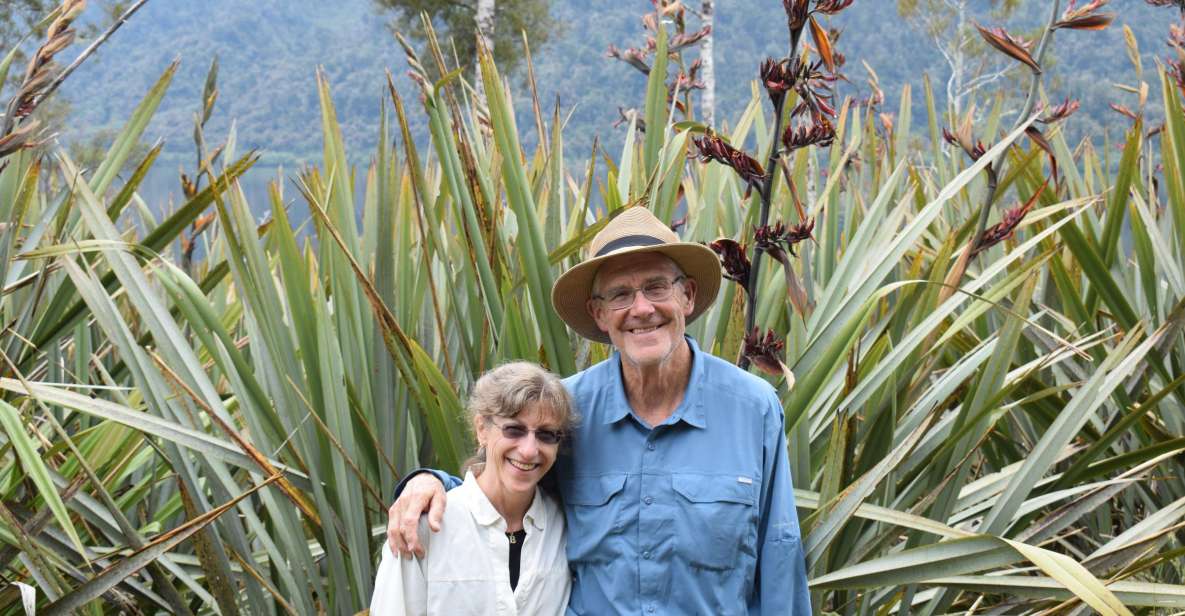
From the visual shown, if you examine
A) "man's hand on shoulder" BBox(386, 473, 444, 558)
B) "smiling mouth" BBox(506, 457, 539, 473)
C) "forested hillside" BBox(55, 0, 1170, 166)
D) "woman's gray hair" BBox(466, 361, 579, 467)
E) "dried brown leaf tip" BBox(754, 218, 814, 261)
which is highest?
"dried brown leaf tip" BBox(754, 218, 814, 261)

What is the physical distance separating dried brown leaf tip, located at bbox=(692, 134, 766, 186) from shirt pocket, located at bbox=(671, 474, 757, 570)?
2.01ft

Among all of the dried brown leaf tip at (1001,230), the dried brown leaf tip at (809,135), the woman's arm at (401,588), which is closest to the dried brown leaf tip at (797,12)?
the dried brown leaf tip at (809,135)

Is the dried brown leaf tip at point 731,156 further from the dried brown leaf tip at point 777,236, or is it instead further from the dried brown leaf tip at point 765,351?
the dried brown leaf tip at point 765,351

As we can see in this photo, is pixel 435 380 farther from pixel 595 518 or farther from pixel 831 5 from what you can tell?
pixel 831 5

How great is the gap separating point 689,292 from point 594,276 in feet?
0.61

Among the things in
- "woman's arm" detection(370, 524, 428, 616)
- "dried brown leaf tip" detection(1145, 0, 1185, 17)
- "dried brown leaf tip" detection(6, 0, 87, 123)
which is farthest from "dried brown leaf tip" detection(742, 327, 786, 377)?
"dried brown leaf tip" detection(1145, 0, 1185, 17)

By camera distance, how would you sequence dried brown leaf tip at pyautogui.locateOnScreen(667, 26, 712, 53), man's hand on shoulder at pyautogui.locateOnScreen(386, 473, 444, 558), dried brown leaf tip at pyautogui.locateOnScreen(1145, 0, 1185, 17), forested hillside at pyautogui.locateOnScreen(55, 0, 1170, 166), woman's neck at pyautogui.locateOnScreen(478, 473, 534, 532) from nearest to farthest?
man's hand on shoulder at pyautogui.locateOnScreen(386, 473, 444, 558) < woman's neck at pyautogui.locateOnScreen(478, 473, 534, 532) < dried brown leaf tip at pyautogui.locateOnScreen(1145, 0, 1185, 17) < dried brown leaf tip at pyautogui.locateOnScreen(667, 26, 712, 53) < forested hillside at pyautogui.locateOnScreen(55, 0, 1170, 166)

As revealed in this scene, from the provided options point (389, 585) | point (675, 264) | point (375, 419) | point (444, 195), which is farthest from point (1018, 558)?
point (444, 195)

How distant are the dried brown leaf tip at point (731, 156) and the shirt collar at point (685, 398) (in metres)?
0.35

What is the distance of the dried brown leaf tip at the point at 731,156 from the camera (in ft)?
7.29

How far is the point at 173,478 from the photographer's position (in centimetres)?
286

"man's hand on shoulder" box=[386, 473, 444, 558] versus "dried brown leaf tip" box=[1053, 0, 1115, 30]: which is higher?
"dried brown leaf tip" box=[1053, 0, 1115, 30]

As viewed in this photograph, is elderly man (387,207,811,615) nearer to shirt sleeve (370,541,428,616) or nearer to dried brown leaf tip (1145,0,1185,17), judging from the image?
shirt sleeve (370,541,428,616)

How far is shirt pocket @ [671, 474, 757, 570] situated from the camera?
199 cm
